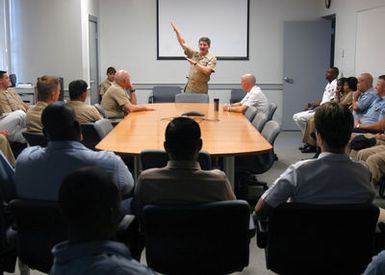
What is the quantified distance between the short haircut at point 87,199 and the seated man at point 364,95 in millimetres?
5422

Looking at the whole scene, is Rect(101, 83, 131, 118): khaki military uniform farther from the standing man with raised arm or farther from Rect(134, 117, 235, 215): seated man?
Rect(134, 117, 235, 215): seated man

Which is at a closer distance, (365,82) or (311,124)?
(365,82)

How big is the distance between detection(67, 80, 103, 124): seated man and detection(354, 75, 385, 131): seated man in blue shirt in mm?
Answer: 2951

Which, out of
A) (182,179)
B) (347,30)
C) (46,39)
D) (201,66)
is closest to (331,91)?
(347,30)

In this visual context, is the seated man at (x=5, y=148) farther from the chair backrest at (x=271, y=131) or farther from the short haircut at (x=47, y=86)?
the chair backrest at (x=271, y=131)

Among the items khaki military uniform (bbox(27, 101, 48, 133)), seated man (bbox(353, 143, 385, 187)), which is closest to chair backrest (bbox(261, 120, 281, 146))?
seated man (bbox(353, 143, 385, 187))

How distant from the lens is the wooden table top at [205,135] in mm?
3787

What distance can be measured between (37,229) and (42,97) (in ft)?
8.12

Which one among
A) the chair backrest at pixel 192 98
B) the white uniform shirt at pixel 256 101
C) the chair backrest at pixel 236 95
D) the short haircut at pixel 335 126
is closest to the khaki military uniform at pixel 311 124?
the white uniform shirt at pixel 256 101

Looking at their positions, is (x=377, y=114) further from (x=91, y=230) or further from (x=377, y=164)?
(x=91, y=230)

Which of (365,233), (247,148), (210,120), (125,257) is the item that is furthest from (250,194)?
(125,257)

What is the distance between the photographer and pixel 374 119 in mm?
5891

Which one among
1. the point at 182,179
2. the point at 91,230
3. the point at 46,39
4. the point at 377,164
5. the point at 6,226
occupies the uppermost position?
the point at 46,39

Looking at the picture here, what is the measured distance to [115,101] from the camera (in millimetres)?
6246
